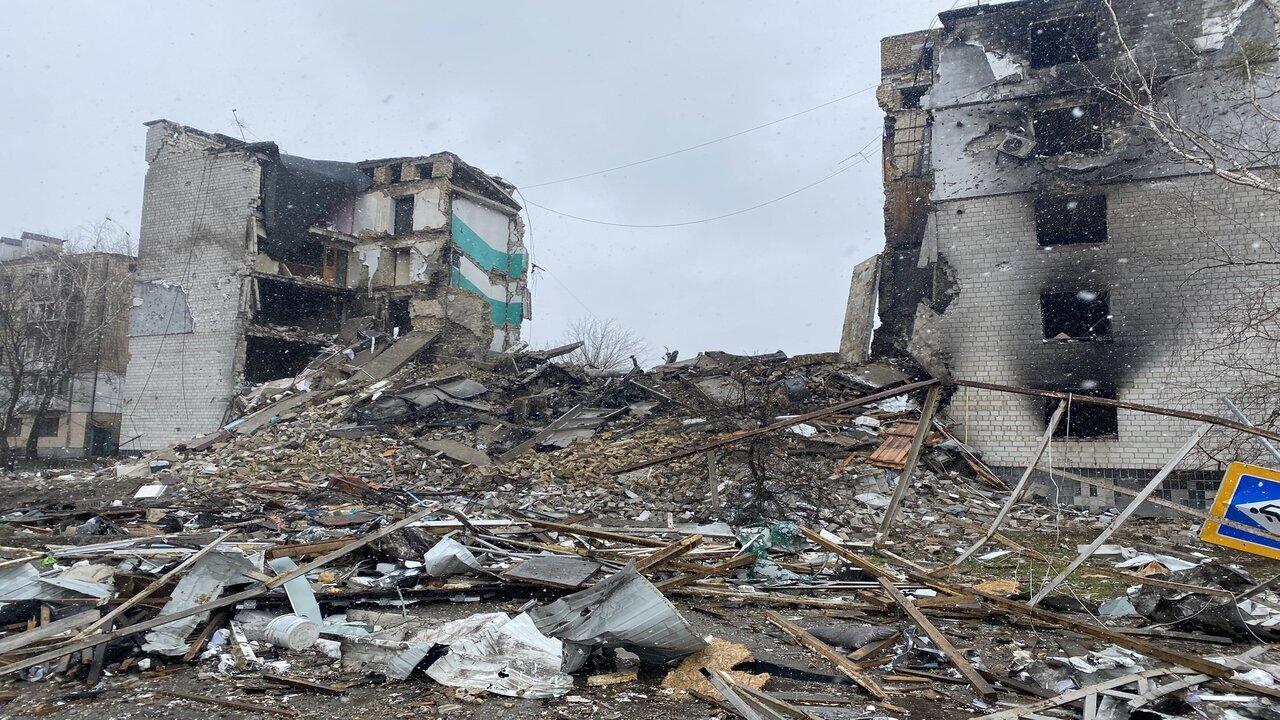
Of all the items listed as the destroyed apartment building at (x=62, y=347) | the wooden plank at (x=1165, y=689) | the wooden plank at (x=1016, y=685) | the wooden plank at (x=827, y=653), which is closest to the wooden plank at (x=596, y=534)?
the wooden plank at (x=827, y=653)

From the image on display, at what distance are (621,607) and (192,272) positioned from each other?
872 inches

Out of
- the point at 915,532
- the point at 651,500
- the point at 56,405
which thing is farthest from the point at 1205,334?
the point at 56,405

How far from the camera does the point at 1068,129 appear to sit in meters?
12.9

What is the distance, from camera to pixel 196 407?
21.1 meters

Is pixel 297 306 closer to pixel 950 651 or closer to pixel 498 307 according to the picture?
pixel 498 307

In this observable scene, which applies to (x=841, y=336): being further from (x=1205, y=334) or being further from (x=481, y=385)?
(x=481, y=385)

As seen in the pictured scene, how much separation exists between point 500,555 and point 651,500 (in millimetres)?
4615

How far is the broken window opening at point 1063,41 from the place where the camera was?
12758mm

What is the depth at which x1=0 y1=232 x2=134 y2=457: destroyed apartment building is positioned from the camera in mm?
23141

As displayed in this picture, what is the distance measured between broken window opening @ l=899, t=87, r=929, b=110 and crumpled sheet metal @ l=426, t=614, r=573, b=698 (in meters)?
18.6

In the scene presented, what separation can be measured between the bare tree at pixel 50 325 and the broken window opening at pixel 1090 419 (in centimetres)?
2596

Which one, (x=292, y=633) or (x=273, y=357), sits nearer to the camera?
(x=292, y=633)

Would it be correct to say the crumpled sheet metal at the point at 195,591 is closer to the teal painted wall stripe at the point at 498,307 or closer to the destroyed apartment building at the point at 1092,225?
the destroyed apartment building at the point at 1092,225

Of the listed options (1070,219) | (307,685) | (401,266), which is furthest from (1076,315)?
(401,266)
